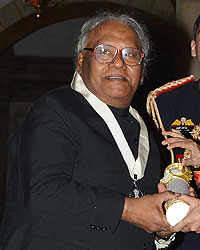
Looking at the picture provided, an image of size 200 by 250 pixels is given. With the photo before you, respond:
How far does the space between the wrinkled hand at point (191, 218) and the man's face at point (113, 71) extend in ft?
1.43

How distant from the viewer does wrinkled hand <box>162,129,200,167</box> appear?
2.17 meters

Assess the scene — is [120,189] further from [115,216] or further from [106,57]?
[106,57]

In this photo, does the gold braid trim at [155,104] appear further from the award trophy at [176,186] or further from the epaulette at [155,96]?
the award trophy at [176,186]

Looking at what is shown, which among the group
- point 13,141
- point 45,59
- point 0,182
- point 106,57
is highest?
point 106,57

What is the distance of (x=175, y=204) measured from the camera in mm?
1732

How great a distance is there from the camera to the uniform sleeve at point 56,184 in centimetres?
174

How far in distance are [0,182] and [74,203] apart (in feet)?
25.6

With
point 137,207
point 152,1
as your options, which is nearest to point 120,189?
point 137,207

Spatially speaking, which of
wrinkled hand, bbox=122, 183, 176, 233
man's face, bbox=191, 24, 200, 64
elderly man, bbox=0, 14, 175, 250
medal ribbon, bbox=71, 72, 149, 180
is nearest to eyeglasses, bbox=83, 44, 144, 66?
elderly man, bbox=0, 14, 175, 250

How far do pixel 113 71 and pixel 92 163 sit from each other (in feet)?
1.12

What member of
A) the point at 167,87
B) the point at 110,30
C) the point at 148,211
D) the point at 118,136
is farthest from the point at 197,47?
the point at 148,211

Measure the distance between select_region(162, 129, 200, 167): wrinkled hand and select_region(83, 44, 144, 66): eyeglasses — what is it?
0.32 m

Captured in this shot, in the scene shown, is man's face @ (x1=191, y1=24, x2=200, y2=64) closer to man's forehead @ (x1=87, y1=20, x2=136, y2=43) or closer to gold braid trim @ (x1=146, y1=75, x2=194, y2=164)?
gold braid trim @ (x1=146, y1=75, x2=194, y2=164)

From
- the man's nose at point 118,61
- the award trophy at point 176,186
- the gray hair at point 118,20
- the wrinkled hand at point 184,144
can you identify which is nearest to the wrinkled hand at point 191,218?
the award trophy at point 176,186
